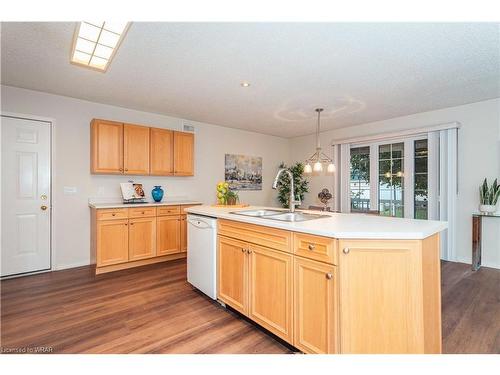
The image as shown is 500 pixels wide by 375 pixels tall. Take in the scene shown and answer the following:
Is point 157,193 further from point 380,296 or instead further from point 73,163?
point 380,296

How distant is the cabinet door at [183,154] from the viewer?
4.39m

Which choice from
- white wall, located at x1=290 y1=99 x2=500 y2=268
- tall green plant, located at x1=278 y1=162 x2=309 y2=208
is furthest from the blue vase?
white wall, located at x1=290 y1=99 x2=500 y2=268

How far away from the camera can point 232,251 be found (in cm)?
231

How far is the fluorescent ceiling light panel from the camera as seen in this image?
6.86 feet

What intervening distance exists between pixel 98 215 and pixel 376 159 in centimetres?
475

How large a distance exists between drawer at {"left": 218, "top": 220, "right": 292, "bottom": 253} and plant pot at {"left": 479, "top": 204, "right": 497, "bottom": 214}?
11.4 feet

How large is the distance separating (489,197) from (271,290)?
3616 mm

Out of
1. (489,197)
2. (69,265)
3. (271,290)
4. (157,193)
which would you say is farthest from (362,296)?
(69,265)

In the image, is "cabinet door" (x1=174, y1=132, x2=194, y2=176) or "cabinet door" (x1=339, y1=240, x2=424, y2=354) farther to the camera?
Answer: "cabinet door" (x1=174, y1=132, x2=194, y2=176)

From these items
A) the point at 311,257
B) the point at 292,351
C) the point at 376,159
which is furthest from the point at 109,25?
the point at 376,159

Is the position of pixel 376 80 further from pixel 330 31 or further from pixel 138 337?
pixel 138 337

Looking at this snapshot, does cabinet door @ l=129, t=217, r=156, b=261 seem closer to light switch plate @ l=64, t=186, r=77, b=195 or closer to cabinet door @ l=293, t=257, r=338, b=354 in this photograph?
light switch plate @ l=64, t=186, r=77, b=195

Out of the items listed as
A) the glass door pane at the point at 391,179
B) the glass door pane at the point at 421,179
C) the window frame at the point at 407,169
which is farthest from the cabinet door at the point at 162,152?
the glass door pane at the point at 421,179

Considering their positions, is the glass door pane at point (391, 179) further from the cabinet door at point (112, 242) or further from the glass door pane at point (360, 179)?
the cabinet door at point (112, 242)
